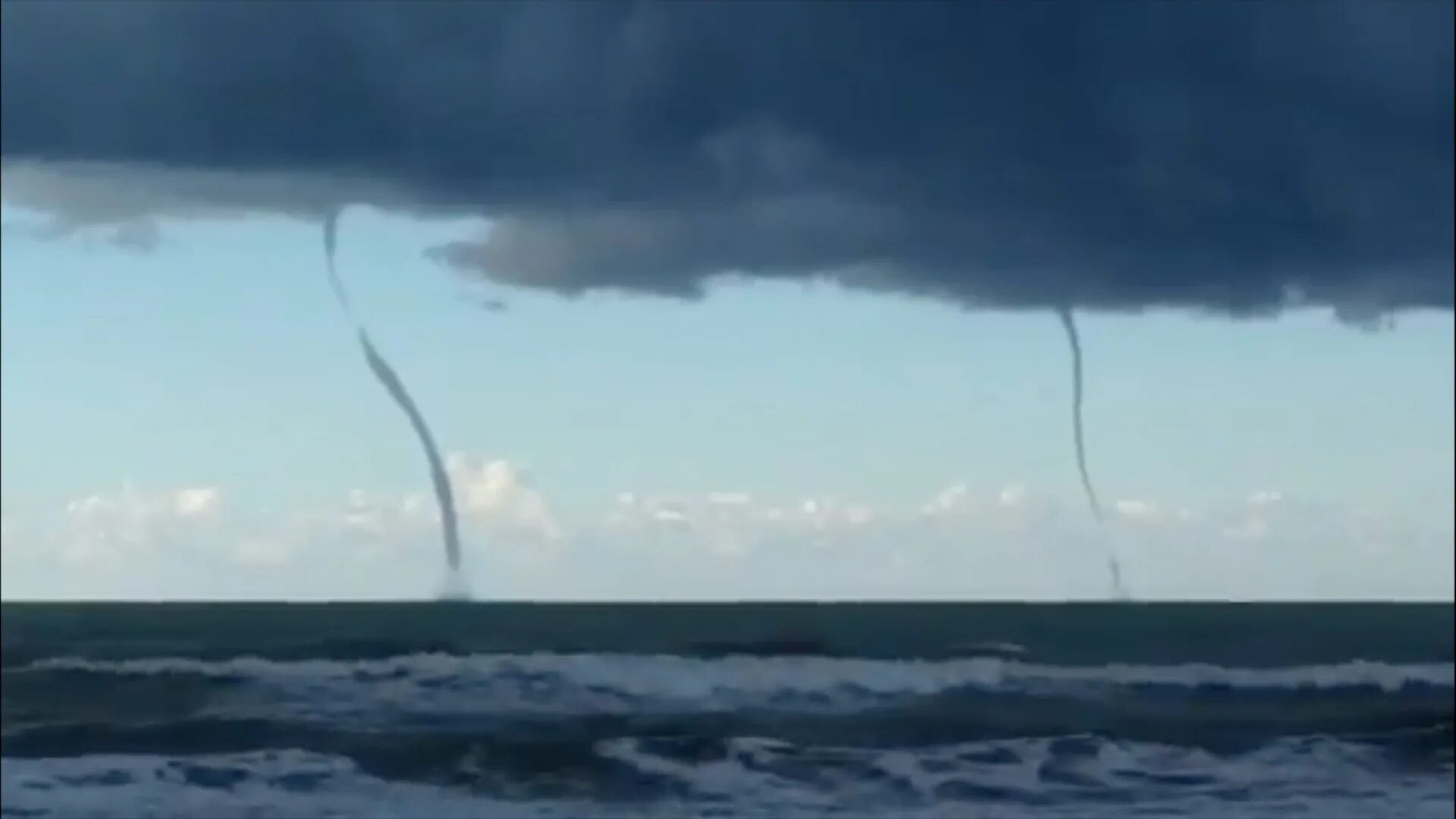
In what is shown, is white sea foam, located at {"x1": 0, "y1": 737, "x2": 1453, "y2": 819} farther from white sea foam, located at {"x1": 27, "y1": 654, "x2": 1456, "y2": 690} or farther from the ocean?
white sea foam, located at {"x1": 27, "y1": 654, "x2": 1456, "y2": 690}

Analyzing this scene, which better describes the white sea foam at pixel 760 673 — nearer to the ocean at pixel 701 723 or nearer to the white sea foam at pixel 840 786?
the ocean at pixel 701 723

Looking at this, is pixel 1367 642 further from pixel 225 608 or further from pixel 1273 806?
pixel 225 608

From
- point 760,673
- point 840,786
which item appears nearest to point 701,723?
point 840,786

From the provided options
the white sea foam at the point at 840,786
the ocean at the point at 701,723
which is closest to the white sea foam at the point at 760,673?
the ocean at the point at 701,723

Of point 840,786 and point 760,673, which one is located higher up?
point 760,673

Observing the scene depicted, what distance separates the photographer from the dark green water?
13.0 meters

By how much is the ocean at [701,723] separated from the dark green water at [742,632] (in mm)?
71

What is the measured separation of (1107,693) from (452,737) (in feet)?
12.6

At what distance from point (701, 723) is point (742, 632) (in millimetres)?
4953

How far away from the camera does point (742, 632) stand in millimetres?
14664

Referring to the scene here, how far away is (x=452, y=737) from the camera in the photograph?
925 cm

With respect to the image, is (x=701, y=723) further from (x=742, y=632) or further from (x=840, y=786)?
(x=742, y=632)

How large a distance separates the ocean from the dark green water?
7 centimetres

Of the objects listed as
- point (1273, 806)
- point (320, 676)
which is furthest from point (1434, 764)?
point (320, 676)
